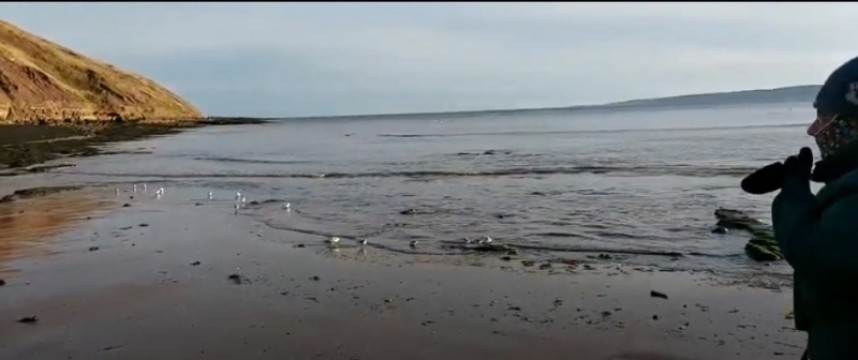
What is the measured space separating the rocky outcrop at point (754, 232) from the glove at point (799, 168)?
22.0 ft

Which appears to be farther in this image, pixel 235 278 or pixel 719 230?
pixel 719 230

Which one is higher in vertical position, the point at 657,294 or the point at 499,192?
the point at 657,294

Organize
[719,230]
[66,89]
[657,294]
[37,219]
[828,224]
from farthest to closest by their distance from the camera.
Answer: [66,89]
[37,219]
[719,230]
[657,294]
[828,224]

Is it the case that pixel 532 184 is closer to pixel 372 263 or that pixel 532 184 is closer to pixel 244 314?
pixel 372 263

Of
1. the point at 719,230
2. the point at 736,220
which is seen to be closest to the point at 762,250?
the point at 719,230

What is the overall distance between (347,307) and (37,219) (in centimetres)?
929

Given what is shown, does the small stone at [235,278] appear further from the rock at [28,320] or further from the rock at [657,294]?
the rock at [657,294]

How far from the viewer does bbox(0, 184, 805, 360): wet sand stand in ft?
21.4

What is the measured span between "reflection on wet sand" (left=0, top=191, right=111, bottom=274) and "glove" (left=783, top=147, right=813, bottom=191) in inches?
→ 388

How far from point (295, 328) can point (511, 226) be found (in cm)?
736

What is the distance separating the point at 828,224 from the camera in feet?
7.79

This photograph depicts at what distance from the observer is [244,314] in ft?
24.9

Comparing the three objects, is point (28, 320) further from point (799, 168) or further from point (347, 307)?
point (799, 168)

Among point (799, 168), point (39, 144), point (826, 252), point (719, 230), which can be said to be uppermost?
point (799, 168)
